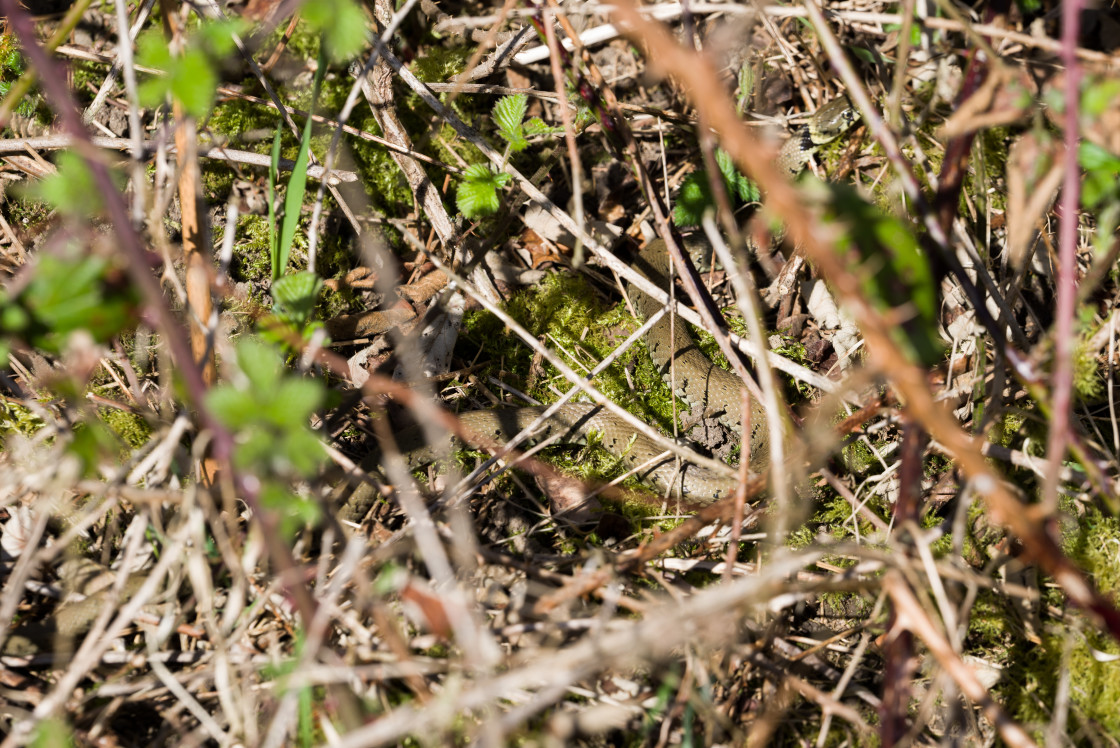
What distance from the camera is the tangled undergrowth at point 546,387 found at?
1.47 meters

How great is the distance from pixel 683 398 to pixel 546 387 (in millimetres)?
878

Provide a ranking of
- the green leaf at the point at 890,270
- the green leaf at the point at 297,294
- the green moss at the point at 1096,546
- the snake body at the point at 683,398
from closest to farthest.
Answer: the green leaf at the point at 890,270 < the green leaf at the point at 297,294 < the green moss at the point at 1096,546 < the snake body at the point at 683,398

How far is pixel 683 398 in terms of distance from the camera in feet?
13.0

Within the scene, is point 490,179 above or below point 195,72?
below

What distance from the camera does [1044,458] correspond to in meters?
2.60

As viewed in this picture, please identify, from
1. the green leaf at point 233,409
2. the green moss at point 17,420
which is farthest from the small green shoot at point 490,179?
the green moss at point 17,420

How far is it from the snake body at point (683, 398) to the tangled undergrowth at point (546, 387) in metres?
0.09

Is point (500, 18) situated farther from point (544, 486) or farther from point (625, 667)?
point (625, 667)

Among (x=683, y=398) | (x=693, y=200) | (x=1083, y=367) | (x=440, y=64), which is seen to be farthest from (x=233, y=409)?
(x=683, y=398)

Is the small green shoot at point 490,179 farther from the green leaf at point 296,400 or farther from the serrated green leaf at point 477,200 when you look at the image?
the green leaf at point 296,400

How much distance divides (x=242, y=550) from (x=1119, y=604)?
2802mm

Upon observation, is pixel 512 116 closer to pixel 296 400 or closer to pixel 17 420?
pixel 296 400

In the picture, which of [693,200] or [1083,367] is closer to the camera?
[1083,367]

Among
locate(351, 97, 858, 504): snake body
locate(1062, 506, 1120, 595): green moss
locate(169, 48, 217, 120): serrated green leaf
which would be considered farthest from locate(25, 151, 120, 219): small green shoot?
locate(1062, 506, 1120, 595): green moss
